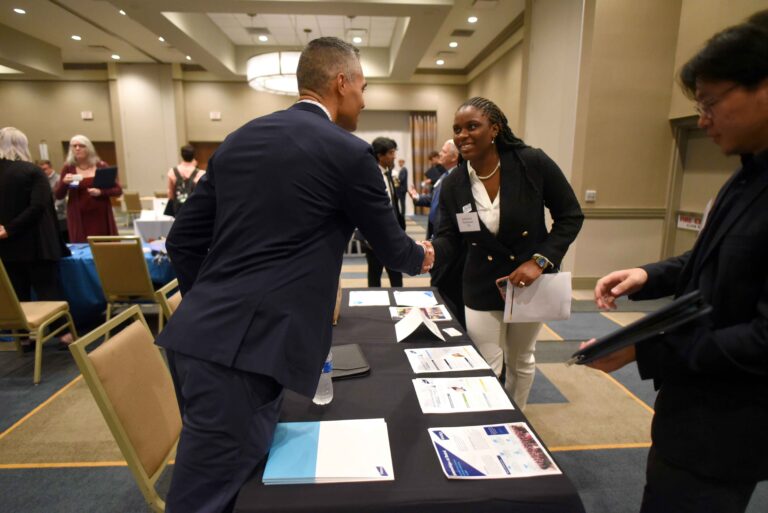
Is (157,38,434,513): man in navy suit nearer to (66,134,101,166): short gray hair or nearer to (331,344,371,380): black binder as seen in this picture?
(331,344,371,380): black binder

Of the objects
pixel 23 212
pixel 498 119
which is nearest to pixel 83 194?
pixel 23 212

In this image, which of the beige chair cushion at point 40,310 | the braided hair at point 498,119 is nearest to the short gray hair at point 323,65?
the braided hair at point 498,119

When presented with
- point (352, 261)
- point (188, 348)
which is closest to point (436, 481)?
point (188, 348)

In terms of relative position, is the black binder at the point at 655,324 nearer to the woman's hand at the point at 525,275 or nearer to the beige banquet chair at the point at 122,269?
the woman's hand at the point at 525,275

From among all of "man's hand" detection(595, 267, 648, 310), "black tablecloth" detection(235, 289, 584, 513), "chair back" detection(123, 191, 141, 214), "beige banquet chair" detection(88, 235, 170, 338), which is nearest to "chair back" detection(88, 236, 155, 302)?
"beige banquet chair" detection(88, 235, 170, 338)

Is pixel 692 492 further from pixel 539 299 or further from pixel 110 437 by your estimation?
pixel 110 437

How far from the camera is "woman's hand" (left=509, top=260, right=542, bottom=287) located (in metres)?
1.69

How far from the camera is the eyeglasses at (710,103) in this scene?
0.76 m

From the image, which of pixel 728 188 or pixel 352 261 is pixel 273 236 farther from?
pixel 352 261

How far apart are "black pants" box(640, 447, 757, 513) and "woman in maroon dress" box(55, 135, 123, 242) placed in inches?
182

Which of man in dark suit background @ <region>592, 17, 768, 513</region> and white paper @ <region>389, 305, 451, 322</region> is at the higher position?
man in dark suit background @ <region>592, 17, 768, 513</region>

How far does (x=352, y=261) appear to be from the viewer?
644 centimetres

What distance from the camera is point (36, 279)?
329 cm

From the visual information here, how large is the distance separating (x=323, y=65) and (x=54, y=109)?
41.7 ft
